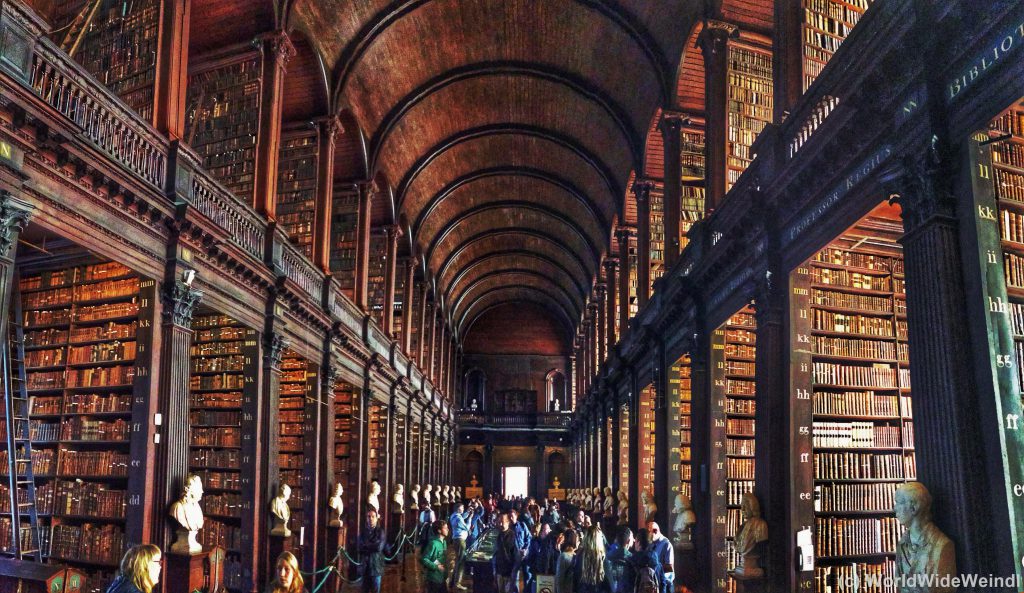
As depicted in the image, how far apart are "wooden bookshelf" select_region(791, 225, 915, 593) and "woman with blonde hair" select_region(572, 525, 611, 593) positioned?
186cm

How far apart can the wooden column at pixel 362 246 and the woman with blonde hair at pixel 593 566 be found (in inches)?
336

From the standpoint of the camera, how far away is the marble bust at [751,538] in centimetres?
711

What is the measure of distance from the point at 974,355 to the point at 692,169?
857 centimetres

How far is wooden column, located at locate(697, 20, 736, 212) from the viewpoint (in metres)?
9.97

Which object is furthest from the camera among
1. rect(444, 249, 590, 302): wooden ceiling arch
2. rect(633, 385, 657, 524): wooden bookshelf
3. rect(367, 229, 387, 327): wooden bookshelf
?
rect(444, 249, 590, 302): wooden ceiling arch

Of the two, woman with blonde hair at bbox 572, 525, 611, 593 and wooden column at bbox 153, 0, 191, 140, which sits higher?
wooden column at bbox 153, 0, 191, 140

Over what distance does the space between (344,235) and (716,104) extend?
27.6 ft

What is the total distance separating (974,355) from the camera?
4535 millimetres

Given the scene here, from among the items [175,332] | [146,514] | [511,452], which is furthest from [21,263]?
[511,452]

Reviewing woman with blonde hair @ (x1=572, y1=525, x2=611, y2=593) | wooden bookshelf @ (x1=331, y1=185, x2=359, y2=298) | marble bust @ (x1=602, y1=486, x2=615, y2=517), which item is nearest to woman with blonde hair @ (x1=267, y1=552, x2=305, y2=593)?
woman with blonde hair @ (x1=572, y1=525, x2=611, y2=593)

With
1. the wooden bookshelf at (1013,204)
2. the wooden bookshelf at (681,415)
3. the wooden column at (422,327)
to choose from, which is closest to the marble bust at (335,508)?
the wooden bookshelf at (681,415)

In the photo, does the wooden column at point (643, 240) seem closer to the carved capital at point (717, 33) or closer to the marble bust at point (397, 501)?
the carved capital at point (717, 33)

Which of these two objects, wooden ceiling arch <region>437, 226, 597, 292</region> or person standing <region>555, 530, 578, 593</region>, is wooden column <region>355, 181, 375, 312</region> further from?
wooden ceiling arch <region>437, 226, 597, 292</region>

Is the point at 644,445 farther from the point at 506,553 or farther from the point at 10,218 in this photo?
the point at 10,218
